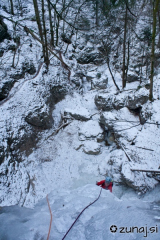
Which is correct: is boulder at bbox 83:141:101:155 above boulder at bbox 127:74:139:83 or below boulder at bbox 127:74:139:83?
below

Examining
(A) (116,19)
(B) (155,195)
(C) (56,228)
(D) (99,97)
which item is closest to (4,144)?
(C) (56,228)

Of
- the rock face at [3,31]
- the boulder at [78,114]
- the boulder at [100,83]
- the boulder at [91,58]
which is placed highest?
the rock face at [3,31]

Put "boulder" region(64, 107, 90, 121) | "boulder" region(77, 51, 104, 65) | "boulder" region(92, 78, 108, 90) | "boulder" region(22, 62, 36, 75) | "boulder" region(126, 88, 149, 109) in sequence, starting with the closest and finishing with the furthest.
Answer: "boulder" region(126, 88, 149, 109) → "boulder" region(64, 107, 90, 121) → "boulder" region(22, 62, 36, 75) → "boulder" region(92, 78, 108, 90) → "boulder" region(77, 51, 104, 65)

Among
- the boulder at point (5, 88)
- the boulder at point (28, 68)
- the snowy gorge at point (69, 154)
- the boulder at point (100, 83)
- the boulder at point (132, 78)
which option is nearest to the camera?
the snowy gorge at point (69, 154)

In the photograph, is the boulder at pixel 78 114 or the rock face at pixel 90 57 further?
the rock face at pixel 90 57

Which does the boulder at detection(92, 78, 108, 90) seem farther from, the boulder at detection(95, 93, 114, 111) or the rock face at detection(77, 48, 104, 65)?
the rock face at detection(77, 48, 104, 65)

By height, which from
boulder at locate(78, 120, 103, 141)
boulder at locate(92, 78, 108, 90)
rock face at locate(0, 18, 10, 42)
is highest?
rock face at locate(0, 18, 10, 42)

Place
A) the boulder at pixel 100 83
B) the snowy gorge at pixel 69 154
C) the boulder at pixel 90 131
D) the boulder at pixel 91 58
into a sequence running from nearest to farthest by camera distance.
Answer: the snowy gorge at pixel 69 154 < the boulder at pixel 90 131 < the boulder at pixel 100 83 < the boulder at pixel 91 58

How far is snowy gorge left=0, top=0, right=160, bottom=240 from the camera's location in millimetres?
2648

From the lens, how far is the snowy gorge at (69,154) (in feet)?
8.69

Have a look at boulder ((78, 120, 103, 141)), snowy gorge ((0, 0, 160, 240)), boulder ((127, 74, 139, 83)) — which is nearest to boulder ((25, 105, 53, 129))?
snowy gorge ((0, 0, 160, 240))

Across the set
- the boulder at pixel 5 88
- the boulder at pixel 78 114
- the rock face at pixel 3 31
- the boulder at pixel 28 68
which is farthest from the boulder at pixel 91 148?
the rock face at pixel 3 31

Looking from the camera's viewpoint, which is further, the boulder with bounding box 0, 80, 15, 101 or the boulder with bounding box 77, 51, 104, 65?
the boulder with bounding box 77, 51, 104, 65

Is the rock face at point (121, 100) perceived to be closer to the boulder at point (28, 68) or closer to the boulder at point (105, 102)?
the boulder at point (105, 102)
